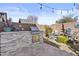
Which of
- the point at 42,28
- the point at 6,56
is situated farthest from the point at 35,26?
the point at 6,56

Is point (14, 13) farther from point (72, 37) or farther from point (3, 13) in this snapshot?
point (72, 37)

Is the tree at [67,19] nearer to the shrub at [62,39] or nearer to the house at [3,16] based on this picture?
the shrub at [62,39]

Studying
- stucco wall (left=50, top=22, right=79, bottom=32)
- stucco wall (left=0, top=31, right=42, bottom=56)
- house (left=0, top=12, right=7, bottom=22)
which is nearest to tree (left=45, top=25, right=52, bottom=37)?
stucco wall (left=50, top=22, right=79, bottom=32)

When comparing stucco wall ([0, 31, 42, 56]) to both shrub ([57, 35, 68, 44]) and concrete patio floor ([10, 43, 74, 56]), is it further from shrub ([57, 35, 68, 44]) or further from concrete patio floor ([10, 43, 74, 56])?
shrub ([57, 35, 68, 44])

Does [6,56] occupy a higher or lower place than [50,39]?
lower

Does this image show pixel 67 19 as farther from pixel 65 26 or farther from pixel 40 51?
pixel 40 51

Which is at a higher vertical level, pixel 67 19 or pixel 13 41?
pixel 67 19

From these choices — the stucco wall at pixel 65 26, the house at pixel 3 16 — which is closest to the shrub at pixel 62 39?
the stucco wall at pixel 65 26

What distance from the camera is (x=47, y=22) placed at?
2.26 m

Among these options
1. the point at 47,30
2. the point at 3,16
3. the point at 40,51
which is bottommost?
the point at 40,51

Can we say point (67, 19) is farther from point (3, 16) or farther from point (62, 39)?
point (3, 16)

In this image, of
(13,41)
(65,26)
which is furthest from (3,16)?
(65,26)

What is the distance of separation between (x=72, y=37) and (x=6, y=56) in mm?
570

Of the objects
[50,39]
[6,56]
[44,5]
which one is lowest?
[6,56]
